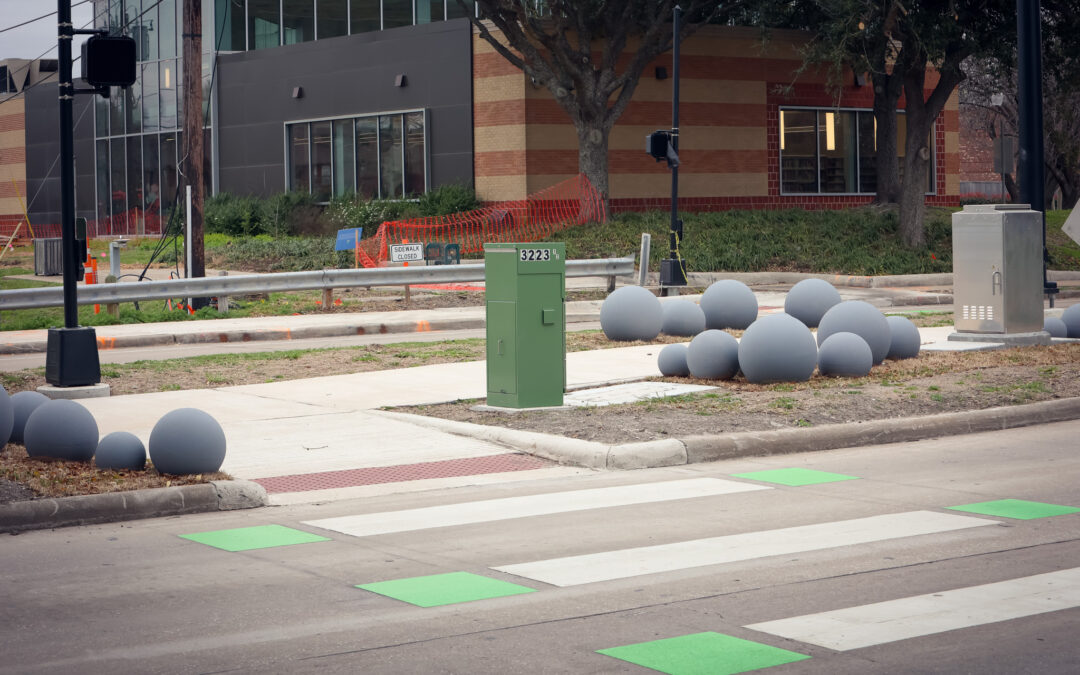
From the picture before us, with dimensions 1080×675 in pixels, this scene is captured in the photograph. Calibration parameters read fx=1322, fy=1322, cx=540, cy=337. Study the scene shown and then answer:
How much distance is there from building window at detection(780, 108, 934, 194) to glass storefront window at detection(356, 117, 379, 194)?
12068 mm

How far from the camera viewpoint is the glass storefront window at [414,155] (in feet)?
122

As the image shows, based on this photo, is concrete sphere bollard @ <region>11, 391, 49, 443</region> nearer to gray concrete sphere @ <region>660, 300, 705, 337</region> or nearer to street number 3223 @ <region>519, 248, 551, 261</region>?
street number 3223 @ <region>519, 248, 551, 261</region>

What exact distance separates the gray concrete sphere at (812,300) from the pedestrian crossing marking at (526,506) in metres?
8.57

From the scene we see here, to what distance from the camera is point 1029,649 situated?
5426mm

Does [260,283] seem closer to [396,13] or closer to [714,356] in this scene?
[714,356]

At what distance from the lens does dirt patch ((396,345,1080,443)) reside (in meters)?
10.9

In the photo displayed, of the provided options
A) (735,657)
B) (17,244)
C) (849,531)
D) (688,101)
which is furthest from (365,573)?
(17,244)

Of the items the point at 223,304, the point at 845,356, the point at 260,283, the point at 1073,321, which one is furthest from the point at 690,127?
the point at 845,356

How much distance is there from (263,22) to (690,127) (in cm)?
1690

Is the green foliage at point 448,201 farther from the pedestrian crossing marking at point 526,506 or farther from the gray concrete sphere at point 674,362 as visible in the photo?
the pedestrian crossing marking at point 526,506

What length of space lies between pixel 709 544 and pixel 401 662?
254cm

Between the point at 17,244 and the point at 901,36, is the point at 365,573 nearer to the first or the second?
the point at 901,36

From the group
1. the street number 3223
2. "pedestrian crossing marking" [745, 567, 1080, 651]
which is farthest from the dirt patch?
"pedestrian crossing marking" [745, 567, 1080, 651]

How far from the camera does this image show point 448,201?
34.6m
